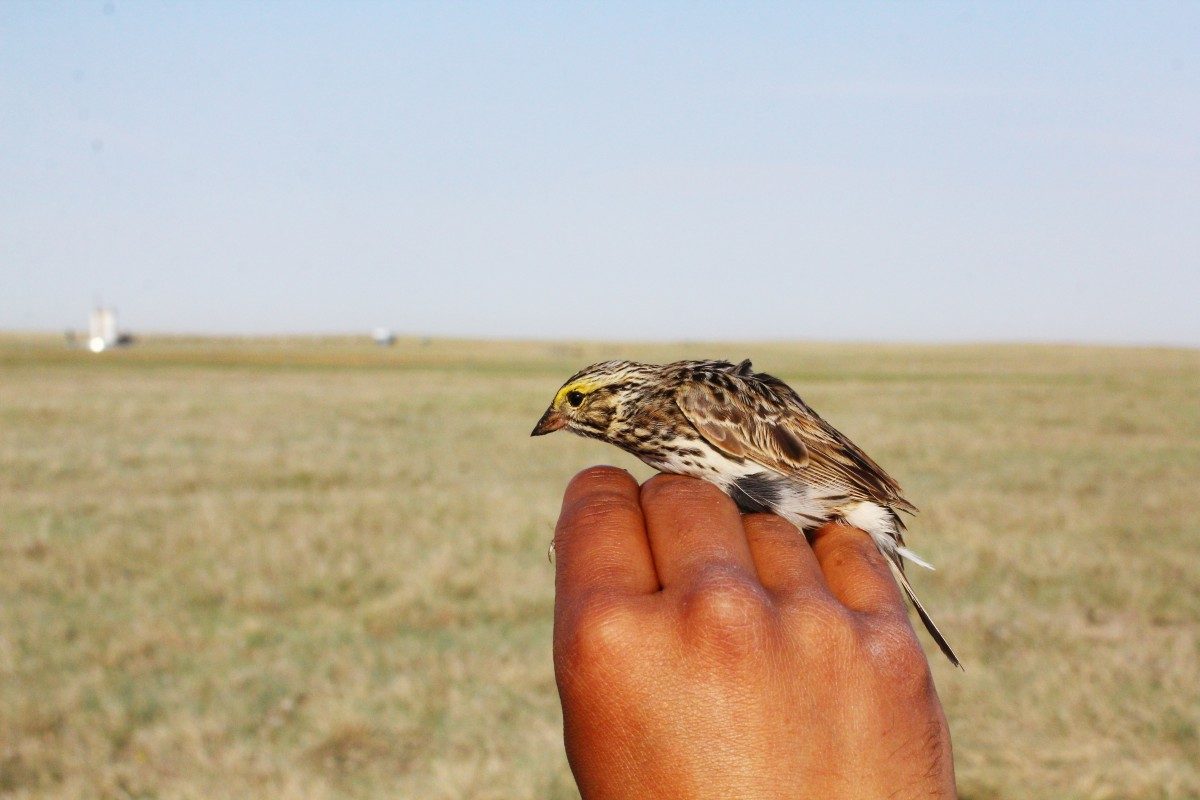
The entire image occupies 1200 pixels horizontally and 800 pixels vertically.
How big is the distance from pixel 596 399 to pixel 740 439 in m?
0.67

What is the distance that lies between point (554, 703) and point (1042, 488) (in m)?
19.7

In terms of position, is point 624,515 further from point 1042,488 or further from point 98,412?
point 98,412

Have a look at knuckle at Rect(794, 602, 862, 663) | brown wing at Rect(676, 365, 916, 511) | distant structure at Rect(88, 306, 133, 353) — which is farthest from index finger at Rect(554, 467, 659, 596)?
distant structure at Rect(88, 306, 133, 353)

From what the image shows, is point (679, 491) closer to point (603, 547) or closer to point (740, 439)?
point (603, 547)

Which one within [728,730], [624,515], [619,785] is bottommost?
[619,785]

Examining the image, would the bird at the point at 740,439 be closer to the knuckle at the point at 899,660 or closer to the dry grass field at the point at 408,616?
the knuckle at the point at 899,660

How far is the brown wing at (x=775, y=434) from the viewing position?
3717mm

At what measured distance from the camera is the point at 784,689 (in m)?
1.74

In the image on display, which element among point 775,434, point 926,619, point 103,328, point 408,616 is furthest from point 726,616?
point 103,328

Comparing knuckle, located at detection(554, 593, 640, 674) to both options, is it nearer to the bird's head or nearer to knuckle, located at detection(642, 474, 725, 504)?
knuckle, located at detection(642, 474, 725, 504)

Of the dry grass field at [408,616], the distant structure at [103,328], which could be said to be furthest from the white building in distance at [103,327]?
the dry grass field at [408,616]

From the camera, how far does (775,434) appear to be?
154 inches

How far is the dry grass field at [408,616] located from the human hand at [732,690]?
7254 mm


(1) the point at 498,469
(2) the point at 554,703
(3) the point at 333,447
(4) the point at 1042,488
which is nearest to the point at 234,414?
(3) the point at 333,447
